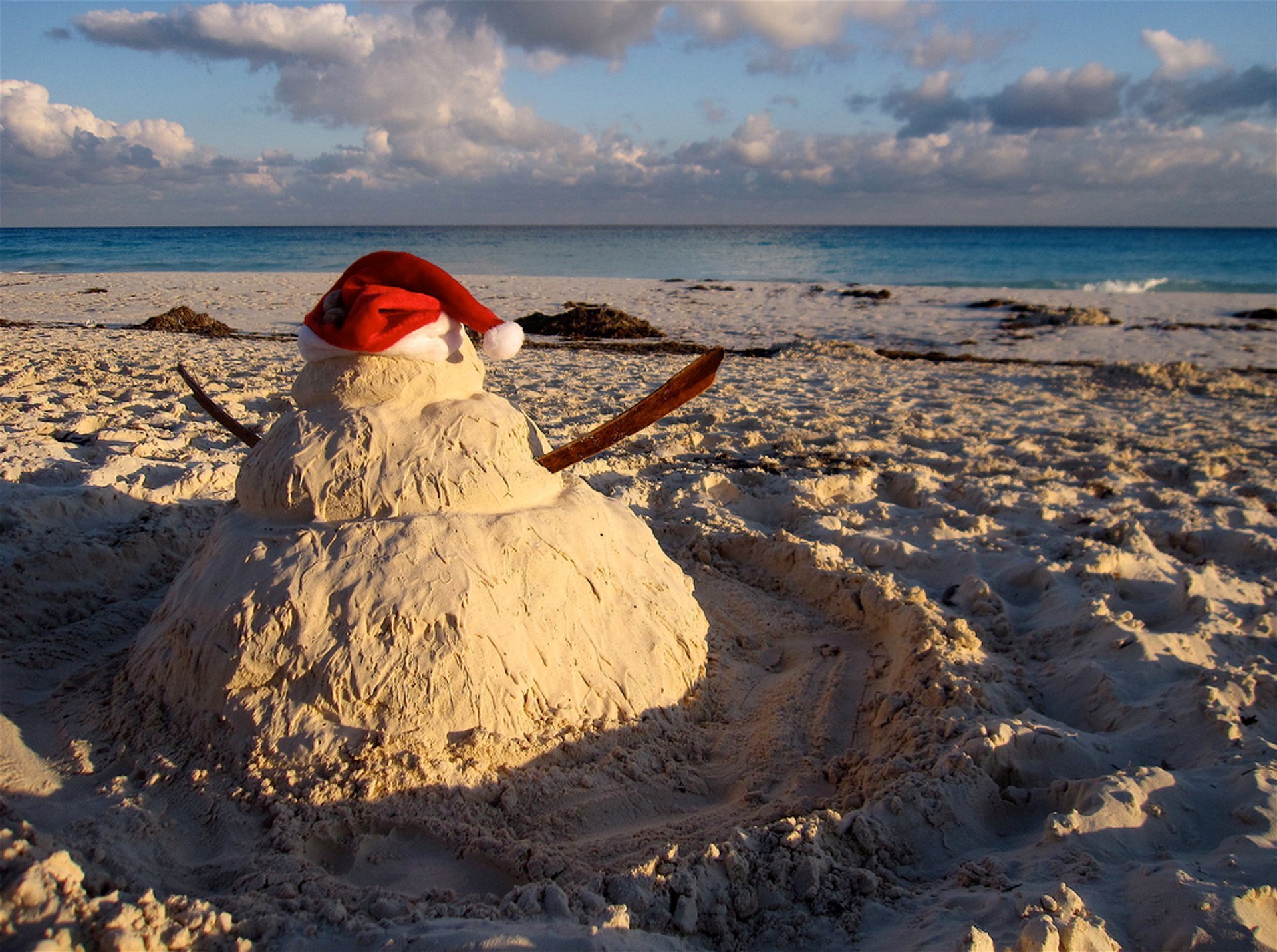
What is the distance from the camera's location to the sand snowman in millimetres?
2006

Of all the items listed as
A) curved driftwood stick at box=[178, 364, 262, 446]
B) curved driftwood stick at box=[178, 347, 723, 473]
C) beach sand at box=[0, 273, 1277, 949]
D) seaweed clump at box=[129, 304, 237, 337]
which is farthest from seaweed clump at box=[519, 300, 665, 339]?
curved driftwood stick at box=[178, 347, 723, 473]

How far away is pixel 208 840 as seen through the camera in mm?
1784

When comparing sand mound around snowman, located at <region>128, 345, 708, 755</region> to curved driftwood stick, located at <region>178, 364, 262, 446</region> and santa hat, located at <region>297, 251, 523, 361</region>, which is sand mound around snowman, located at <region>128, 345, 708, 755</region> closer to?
santa hat, located at <region>297, 251, 523, 361</region>

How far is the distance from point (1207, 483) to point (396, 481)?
484cm

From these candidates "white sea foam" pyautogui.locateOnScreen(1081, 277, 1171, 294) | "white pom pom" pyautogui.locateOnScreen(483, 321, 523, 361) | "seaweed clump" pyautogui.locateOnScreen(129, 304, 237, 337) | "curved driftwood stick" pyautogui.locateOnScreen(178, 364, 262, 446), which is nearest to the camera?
"white pom pom" pyautogui.locateOnScreen(483, 321, 523, 361)

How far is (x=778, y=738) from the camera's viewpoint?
242 centimetres

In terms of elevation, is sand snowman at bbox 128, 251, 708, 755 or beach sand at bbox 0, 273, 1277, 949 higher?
sand snowman at bbox 128, 251, 708, 755

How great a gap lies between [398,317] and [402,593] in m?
0.78

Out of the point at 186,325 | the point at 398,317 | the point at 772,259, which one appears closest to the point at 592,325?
the point at 186,325

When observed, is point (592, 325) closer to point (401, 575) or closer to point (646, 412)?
point (646, 412)

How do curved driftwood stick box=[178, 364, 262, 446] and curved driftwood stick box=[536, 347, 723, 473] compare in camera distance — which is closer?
curved driftwood stick box=[536, 347, 723, 473]

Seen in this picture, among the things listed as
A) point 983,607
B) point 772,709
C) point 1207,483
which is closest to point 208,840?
point 772,709

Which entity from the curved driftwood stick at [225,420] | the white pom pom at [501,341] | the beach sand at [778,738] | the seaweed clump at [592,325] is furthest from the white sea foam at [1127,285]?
the curved driftwood stick at [225,420]

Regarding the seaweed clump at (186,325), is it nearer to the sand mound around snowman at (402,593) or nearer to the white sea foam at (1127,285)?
the sand mound around snowman at (402,593)
